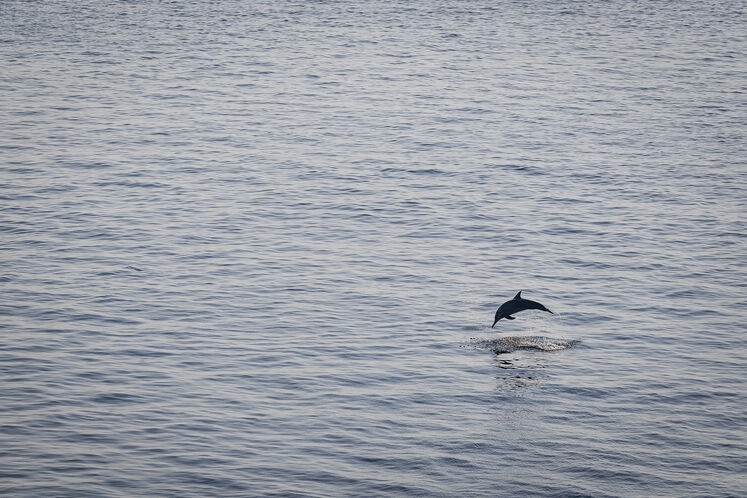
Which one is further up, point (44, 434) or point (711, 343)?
point (44, 434)

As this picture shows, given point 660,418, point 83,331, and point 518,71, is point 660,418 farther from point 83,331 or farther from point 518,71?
point 518,71

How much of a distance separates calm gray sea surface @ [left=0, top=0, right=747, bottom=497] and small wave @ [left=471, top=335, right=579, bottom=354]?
11 cm

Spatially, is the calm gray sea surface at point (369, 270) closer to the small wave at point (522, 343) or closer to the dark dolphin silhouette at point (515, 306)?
the small wave at point (522, 343)

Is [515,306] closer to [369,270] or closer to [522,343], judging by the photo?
[522,343]

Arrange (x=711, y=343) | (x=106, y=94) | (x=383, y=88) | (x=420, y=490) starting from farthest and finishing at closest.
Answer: (x=383, y=88)
(x=106, y=94)
(x=711, y=343)
(x=420, y=490)

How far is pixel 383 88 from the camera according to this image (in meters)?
72.9

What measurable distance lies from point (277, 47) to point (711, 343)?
5529 cm

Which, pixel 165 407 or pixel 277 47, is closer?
pixel 165 407

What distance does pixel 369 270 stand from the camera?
133 ft

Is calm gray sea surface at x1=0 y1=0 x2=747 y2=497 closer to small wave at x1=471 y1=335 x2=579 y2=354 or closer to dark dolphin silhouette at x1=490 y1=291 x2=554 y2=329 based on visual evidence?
small wave at x1=471 y1=335 x2=579 y2=354

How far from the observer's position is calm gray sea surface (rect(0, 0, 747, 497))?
27188 millimetres

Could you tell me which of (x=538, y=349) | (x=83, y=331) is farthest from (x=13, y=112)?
(x=538, y=349)

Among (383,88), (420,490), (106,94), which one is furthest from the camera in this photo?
(383,88)

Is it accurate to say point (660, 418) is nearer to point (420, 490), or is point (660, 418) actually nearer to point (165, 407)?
point (420, 490)
